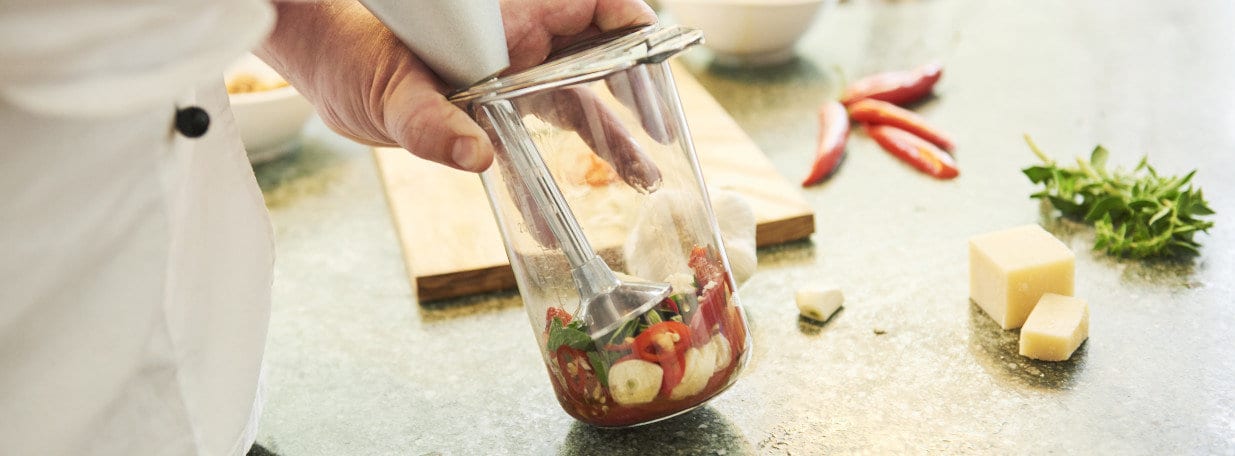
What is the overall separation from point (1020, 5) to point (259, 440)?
1.49 m

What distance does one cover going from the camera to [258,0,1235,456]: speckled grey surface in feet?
2.63

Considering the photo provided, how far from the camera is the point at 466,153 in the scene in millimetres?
656

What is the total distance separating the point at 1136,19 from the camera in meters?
1.73

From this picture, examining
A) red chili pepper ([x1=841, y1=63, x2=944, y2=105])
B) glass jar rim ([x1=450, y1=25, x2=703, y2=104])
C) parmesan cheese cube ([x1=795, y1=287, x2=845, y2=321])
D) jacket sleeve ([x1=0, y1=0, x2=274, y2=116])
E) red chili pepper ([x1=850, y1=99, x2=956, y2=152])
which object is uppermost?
jacket sleeve ([x1=0, y1=0, x2=274, y2=116])

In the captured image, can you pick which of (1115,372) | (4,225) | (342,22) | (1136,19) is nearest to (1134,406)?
(1115,372)

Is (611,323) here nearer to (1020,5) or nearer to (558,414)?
(558,414)

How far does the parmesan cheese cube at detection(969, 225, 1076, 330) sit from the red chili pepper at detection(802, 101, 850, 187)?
0.33 meters

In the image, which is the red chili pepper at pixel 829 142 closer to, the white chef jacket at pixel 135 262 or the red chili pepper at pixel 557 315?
the red chili pepper at pixel 557 315

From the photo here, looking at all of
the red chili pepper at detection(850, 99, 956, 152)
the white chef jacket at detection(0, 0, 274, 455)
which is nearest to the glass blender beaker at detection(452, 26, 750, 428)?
the white chef jacket at detection(0, 0, 274, 455)

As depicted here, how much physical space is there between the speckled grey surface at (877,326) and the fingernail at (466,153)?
25 cm

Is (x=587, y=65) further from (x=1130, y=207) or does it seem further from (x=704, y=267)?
(x=1130, y=207)

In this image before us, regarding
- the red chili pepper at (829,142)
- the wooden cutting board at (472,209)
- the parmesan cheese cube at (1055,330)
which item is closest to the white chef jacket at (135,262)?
the wooden cutting board at (472,209)

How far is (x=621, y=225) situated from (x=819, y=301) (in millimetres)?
298

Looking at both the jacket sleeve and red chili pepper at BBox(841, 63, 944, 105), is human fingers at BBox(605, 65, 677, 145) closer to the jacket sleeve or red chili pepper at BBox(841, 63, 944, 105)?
the jacket sleeve
